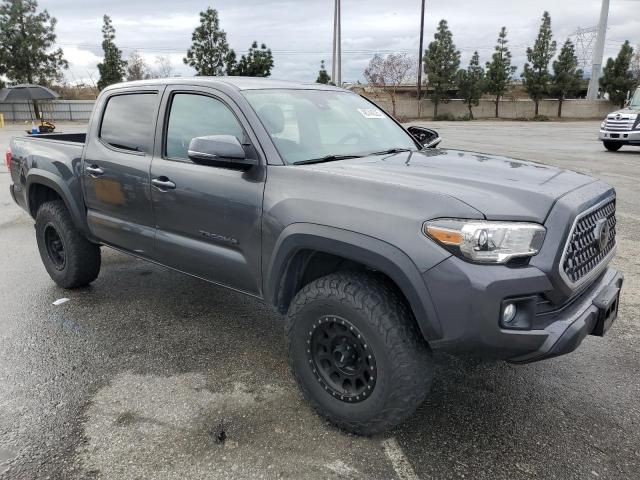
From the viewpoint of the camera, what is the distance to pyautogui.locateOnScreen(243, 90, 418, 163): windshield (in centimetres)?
320

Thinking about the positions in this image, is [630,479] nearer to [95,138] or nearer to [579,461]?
[579,461]

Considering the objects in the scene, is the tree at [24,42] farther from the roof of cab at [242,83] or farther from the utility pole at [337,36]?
the roof of cab at [242,83]

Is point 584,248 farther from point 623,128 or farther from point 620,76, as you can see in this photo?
point 620,76

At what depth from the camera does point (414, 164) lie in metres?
3.04

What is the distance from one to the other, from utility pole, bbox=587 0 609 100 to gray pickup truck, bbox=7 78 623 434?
51.1 metres

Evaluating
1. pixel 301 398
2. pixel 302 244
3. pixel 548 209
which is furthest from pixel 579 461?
pixel 302 244

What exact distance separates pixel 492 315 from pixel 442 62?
162ft

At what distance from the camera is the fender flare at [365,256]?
7.64 ft

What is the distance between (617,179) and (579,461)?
981 centimetres

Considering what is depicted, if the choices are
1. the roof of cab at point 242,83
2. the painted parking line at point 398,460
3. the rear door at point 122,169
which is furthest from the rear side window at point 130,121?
the painted parking line at point 398,460

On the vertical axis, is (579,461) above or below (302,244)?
below

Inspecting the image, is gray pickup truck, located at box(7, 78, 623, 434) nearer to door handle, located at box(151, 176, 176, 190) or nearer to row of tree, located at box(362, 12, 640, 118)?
door handle, located at box(151, 176, 176, 190)

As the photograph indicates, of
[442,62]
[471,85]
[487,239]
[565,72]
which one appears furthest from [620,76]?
[487,239]

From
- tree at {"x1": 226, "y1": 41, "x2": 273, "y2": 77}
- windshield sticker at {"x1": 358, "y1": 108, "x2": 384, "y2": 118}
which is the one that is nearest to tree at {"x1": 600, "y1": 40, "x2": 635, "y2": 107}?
tree at {"x1": 226, "y1": 41, "x2": 273, "y2": 77}
